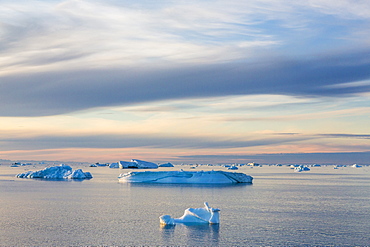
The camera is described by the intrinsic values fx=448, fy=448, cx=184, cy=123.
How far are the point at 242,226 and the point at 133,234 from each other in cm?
561

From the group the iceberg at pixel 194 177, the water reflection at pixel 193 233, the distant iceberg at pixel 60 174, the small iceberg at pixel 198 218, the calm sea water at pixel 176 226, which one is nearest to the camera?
the water reflection at pixel 193 233

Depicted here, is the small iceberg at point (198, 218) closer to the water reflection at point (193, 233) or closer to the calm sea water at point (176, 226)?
the water reflection at point (193, 233)

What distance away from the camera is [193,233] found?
66.9 ft

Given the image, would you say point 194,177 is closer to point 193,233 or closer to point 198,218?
point 198,218

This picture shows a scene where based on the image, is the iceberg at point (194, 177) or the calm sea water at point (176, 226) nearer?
the calm sea water at point (176, 226)

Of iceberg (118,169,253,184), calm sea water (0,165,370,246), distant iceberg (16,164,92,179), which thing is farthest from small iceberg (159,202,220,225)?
distant iceberg (16,164,92,179)

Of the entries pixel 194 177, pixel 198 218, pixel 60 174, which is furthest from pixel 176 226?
pixel 60 174

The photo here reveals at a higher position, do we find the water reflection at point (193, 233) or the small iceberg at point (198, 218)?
the small iceberg at point (198, 218)

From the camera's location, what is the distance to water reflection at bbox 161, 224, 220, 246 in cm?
1875

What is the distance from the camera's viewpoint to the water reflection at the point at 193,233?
1875 centimetres

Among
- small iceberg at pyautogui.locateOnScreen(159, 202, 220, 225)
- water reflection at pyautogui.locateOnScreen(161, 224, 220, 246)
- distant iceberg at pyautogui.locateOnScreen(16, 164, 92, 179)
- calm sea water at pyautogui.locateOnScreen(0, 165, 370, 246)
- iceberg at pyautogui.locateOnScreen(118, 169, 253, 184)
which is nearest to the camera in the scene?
water reflection at pyautogui.locateOnScreen(161, 224, 220, 246)

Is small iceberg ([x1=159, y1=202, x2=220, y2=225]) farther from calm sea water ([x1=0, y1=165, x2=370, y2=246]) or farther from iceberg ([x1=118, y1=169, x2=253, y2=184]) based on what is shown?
iceberg ([x1=118, y1=169, x2=253, y2=184])

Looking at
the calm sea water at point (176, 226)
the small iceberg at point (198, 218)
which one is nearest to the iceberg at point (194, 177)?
the calm sea water at point (176, 226)

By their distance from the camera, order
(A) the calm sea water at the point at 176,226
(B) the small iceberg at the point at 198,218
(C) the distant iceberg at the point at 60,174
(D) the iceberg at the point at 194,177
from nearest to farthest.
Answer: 1. (A) the calm sea water at the point at 176,226
2. (B) the small iceberg at the point at 198,218
3. (D) the iceberg at the point at 194,177
4. (C) the distant iceberg at the point at 60,174
